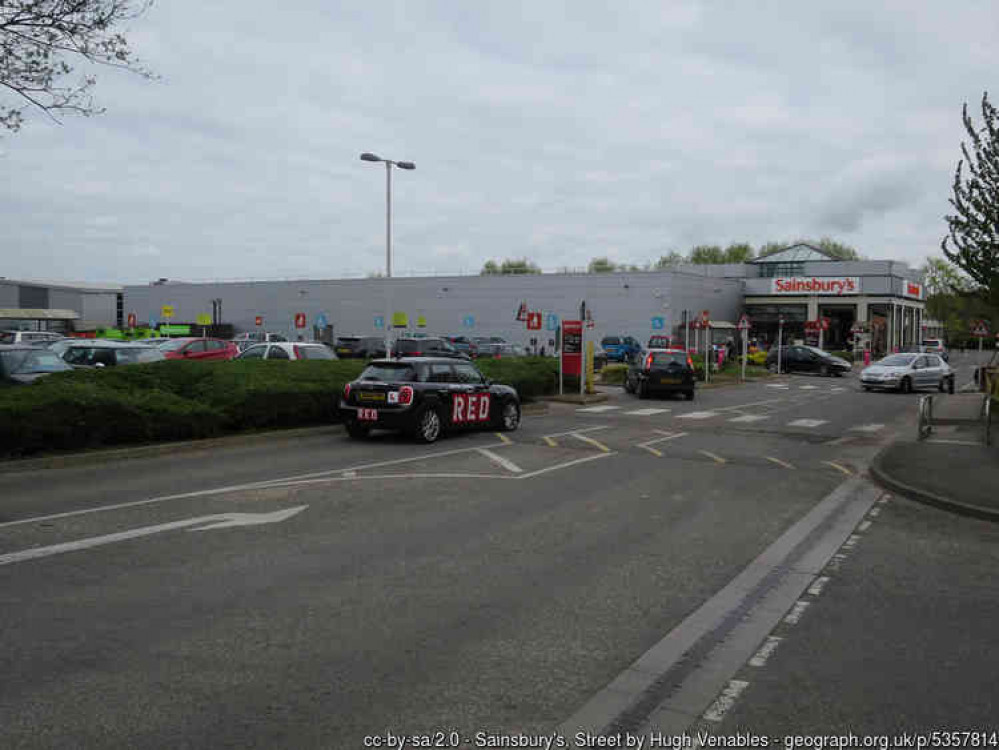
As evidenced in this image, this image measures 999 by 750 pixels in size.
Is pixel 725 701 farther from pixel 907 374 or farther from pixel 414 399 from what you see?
pixel 907 374

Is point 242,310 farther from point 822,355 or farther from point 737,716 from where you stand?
point 737,716

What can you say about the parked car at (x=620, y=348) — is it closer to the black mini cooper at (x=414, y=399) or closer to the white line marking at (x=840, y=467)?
the black mini cooper at (x=414, y=399)

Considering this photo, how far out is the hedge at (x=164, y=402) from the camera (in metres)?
12.6

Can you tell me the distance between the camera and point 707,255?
121250 millimetres

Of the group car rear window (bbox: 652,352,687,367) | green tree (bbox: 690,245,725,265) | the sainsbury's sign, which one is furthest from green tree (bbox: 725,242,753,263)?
car rear window (bbox: 652,352,687,367)

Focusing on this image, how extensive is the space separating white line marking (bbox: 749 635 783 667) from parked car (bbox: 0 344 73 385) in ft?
48.8

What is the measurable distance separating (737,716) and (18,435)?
36.1ft

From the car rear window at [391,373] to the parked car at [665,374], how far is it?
46.9 feet

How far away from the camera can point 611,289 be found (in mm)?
62594

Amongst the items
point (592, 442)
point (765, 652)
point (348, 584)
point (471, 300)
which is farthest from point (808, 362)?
point (765, 652)

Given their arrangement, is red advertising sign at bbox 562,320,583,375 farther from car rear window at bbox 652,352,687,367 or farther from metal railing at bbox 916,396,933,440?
metal railing at bbox 916,396,933,440

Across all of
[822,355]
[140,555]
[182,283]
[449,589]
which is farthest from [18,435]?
[182,283]

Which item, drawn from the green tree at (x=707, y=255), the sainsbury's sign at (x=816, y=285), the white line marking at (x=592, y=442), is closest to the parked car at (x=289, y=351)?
the white line marking at (x=592, y=442)

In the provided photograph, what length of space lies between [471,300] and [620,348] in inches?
683
